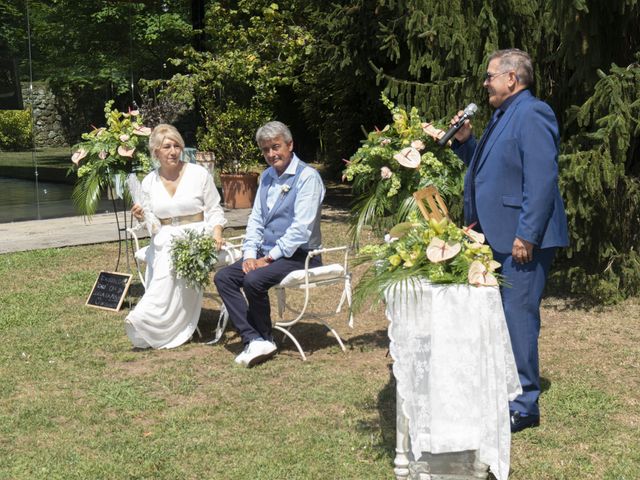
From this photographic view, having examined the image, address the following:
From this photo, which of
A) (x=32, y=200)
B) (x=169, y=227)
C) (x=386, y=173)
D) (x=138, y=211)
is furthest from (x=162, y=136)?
(x=32, y=200)

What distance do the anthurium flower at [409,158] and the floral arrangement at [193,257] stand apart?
2.20 m

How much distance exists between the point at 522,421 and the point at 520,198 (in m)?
1.23

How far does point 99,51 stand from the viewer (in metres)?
13.9

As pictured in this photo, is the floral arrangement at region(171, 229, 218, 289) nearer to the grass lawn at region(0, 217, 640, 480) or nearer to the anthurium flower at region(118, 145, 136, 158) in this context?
the grass lawn at region(0, 217, 640, 480)

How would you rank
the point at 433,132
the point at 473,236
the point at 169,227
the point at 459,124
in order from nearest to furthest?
the point at 473,236, the point at 459,124, the point at 433,132, the point at 169,227

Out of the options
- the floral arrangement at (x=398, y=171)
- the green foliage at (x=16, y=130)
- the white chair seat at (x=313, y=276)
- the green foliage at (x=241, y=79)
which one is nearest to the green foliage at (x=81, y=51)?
the green foliage at (x=16, y=130)

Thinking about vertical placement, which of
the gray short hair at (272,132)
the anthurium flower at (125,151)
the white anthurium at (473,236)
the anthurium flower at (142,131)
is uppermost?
the gray short hair at (272,132)

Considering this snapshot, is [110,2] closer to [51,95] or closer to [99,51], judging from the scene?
[99,51]

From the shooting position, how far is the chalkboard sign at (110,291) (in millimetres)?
7969

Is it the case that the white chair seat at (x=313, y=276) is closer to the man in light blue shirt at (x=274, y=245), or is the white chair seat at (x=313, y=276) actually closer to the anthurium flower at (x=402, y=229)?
the man in light blue shirt at (x=274, y=245)

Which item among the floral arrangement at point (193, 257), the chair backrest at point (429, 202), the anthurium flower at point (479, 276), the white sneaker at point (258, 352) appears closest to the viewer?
the anthurium flower at point (479, 276)

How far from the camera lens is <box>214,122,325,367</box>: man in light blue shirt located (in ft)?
21.0

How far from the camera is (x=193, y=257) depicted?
6.72 meters

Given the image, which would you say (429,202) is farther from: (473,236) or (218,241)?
(218,241)
